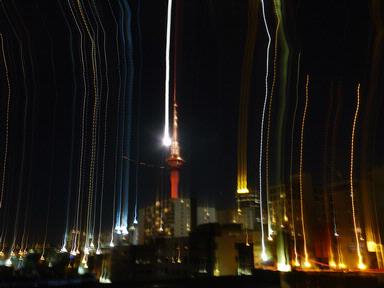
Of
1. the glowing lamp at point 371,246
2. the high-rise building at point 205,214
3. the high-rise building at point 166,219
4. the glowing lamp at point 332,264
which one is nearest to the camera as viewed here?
the glowing lamp at point 371,246

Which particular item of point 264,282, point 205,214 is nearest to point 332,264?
point 264,282

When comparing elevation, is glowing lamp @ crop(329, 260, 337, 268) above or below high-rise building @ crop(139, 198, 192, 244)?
below

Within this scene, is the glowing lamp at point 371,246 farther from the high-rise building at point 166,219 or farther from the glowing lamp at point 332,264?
the high-rise building at point 166,219

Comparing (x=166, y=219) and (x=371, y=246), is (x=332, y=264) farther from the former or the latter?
(x=166, y=219)

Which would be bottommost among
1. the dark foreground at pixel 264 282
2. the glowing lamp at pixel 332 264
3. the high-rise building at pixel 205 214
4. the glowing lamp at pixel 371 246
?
the dark foreground at pixel 264 282

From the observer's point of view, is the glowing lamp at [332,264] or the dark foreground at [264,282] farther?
the glowing lamp at [332,264]

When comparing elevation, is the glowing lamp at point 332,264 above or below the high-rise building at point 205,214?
below

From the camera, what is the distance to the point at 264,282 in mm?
17969

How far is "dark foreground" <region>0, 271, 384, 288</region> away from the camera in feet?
43.9

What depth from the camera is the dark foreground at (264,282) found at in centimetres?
1339

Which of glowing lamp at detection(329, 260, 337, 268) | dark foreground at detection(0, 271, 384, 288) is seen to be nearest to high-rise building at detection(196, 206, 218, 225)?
glowing lamp at detection(329, 260, 337, 268)

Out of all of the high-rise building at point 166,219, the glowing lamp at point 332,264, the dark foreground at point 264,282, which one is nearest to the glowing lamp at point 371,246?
the glowing lamp at point 332,264

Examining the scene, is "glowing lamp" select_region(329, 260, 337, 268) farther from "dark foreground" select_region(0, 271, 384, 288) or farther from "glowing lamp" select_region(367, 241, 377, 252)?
"dark foreground" select_region(0, 271, 384, 288)

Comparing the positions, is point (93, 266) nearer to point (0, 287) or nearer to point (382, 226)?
point (0, 287)
